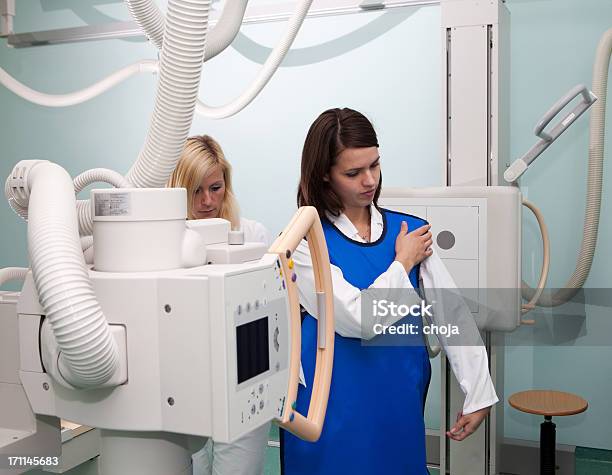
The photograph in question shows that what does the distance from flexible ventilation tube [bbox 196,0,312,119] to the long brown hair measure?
79 cm

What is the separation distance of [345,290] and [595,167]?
5.22 feet

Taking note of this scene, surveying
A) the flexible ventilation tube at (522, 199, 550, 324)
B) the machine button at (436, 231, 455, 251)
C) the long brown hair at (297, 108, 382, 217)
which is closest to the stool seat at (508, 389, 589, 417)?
the flexible ventilation tube at (522, 199, 550, 324)

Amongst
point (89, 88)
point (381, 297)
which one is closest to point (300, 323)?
point (381, 297)

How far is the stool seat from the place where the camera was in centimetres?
259

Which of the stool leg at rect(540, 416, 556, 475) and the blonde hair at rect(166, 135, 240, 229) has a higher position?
the blonde hair at rect(166, 135, 240, 229)

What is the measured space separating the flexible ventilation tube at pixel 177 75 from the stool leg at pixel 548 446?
2.19 m

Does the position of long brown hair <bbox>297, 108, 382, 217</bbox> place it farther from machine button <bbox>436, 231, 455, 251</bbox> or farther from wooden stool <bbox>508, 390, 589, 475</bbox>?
wooden stool <bbox>508, 390, 589, 475</bbox>

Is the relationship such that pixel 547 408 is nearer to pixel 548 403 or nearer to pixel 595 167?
pixel 548 403

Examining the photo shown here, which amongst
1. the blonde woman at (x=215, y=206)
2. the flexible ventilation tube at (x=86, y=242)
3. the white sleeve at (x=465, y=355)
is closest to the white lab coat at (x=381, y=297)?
the white sleeve at (x=465, y=355)

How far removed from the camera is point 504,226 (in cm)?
245

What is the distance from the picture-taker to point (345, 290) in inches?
66.8

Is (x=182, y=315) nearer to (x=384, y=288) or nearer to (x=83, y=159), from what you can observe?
(x=384, y=288)

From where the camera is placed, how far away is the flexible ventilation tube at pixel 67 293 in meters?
0.75

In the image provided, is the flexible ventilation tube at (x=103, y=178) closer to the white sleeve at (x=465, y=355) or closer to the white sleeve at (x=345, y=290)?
the white sleeve at (x=345, y=290)
